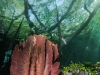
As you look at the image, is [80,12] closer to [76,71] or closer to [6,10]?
[6,10]

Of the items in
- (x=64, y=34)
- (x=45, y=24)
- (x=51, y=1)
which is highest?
(x=51, y=1)

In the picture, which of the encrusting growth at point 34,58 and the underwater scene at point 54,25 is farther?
the underwater scene at point 54,25

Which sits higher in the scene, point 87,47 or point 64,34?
point 64,34

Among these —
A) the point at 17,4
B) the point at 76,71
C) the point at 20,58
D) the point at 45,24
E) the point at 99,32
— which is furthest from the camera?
the point at 99,32

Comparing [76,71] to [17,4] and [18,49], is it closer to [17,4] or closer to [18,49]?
[18,49]

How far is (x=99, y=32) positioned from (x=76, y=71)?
10145 millimetres

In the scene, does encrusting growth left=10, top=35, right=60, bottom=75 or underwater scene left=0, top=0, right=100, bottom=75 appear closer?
encrusting growth left=10, top=35, right=60, bottom=75

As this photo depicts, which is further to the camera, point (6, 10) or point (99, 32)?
point (99, 32)

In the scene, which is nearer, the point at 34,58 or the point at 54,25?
the point at 34,58

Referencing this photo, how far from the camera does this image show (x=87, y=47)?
1472 centimetres

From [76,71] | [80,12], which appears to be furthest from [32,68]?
[80,12]

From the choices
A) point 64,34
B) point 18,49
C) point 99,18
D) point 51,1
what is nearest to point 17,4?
point 51,1

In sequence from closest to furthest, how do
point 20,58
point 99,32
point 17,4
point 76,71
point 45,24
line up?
1. point 20,58
2. point 76,71
3. point 17,4
4. point 45,24
5. point 99,32

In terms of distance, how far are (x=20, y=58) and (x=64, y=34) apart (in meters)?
12.2
